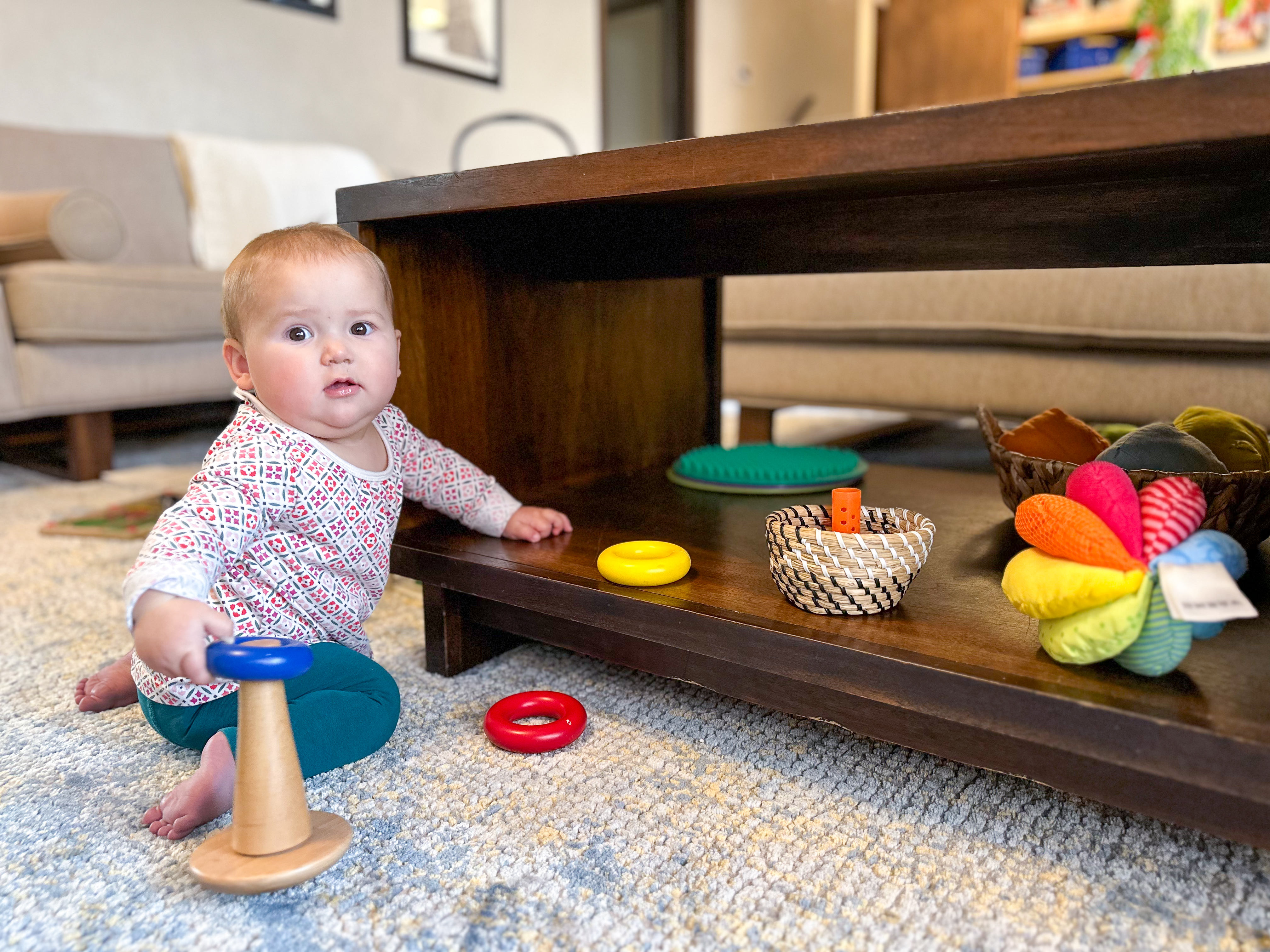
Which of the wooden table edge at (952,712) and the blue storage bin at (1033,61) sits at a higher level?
the blue storage bin at (1033,61)

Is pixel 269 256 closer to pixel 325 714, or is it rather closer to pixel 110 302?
pixel 325 714

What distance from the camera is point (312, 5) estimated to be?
2834 mm

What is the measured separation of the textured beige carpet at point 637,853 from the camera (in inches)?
19.7

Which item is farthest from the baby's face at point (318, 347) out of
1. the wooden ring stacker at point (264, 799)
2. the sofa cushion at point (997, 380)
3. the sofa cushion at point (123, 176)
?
the sofa cushion at point (123, 176)

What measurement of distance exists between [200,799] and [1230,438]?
917mm

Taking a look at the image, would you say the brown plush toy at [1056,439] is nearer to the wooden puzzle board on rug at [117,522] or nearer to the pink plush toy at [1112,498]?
the pink plush toy at [1112,498]

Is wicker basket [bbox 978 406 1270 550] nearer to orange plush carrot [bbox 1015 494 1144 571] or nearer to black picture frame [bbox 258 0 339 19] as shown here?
orange plush carrot [bbox 1015 494 1144 571]

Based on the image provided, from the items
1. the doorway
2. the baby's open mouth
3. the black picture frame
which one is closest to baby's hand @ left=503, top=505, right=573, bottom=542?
the baby's open mouth

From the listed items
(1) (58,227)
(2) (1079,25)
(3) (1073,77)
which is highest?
(2) (1079,25)

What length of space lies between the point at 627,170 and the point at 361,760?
499mm

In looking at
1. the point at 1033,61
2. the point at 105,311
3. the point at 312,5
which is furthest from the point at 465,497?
the point at 1033,61

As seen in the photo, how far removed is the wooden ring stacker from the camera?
510 mm

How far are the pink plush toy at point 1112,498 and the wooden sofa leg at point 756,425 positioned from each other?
1.23 m

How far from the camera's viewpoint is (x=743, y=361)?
71.5 inches
